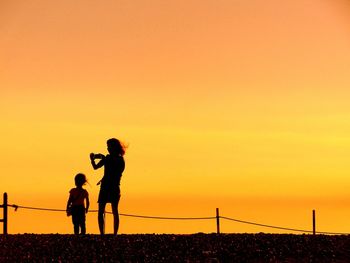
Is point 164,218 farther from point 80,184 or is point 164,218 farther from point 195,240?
point 195,240

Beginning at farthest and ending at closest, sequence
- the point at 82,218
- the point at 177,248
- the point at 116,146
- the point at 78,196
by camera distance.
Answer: the point at 82,218
the point at 78,196
the point at 116,146
the point at 177,248

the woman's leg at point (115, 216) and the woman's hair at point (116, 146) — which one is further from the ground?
the woman's hair at point (116, 146)

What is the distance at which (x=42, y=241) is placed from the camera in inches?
977

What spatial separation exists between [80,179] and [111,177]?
2.99 meters

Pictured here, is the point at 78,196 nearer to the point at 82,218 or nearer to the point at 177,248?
the point at 82,218

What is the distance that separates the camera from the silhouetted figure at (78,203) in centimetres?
2859

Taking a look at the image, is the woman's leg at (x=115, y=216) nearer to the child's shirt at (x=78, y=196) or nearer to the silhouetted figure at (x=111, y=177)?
the silhouetted figure at (x=111, y=177)

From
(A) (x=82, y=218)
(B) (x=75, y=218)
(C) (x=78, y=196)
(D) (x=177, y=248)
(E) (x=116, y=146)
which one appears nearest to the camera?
(D) (x=177, y=248)

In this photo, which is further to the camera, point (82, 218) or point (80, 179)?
point (82, 218)

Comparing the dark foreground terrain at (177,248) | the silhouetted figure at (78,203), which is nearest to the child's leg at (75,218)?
the silhouetted figure at (78,203)

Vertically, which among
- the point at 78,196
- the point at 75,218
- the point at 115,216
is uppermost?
the point at 78,196

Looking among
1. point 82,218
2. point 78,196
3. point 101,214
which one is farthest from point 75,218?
point 101,214

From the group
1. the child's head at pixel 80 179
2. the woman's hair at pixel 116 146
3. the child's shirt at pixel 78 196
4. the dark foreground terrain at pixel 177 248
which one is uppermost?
the woman's hair at pixel 116 146

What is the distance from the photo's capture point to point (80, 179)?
2834cm
